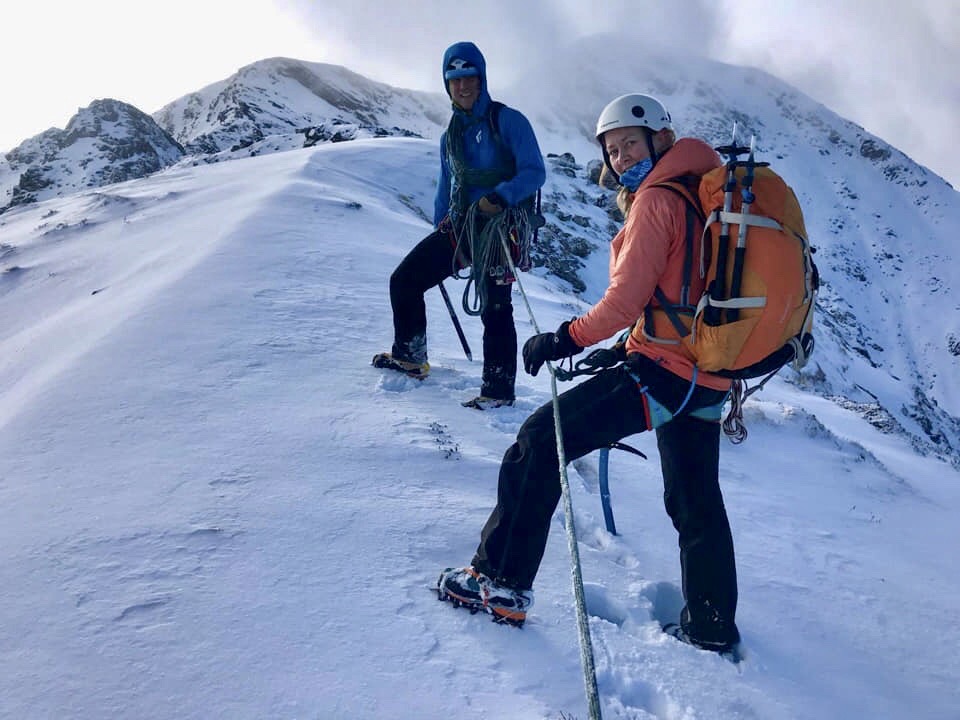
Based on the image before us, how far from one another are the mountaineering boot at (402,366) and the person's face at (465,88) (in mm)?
2087

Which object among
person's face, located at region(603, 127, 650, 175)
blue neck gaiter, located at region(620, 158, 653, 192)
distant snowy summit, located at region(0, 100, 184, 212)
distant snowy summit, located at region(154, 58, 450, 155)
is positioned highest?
distant snowy summit, located at region(154, 58, 450, 155)

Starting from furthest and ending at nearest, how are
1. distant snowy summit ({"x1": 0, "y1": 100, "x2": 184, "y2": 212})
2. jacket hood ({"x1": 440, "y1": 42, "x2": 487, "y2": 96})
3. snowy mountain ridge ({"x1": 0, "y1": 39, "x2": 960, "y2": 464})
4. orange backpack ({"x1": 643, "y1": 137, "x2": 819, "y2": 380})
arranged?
distant snowy summit ({"x1": 0, "y1": 100, "x2": 184, "y2": 212})
snowy mountain ridge ({"x1": 0, "y1": 39, "x2": 960, "y2": 464})
jacket hood ({"x1": 440, "y1": 42, "x2": 487, "y2": 96})
orange backpack ({"x1": 643, "y1": 137, "x2": 819, "y2": 380})

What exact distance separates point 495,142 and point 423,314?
4.79ft

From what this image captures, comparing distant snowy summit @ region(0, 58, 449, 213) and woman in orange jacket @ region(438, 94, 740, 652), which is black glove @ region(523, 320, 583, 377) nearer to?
woman in orange jacket @ region(438, 94, 740, 652)

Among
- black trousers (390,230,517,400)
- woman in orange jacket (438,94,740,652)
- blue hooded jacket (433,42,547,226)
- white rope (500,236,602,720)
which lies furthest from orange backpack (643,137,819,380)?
black trousers (390,230,517,400)

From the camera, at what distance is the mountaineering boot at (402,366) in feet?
16.9

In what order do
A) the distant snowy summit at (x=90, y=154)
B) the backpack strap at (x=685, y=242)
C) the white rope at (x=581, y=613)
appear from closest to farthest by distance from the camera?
the white rope at (x=581, y=613) → the backpack strap at (x=685, y=242) → the distant snowy summit at (x=90, y=154)

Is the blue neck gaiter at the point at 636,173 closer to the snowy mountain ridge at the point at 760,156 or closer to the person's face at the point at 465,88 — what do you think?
the snowy mountain ridge at the point at 760,156

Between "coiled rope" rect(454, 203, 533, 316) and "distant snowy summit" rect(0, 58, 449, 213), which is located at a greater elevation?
"distant snowy summit" rect(0, 58, 449, 213)

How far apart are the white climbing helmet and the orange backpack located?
41cm

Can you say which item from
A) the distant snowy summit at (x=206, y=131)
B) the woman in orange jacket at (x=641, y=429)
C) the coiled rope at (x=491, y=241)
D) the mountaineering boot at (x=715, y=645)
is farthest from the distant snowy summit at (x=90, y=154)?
the mountaineering boot at (x=715, y=645)

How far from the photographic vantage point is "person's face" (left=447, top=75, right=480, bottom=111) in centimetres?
442

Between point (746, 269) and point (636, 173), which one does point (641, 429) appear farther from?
point (636, 173)

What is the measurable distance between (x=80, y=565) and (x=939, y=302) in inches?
3864
